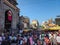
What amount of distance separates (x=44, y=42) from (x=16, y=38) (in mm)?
2917

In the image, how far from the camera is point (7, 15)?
30047 millimetres

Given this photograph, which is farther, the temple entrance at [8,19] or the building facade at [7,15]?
the temple entrance at [8,19]

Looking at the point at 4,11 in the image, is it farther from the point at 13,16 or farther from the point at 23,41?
the point at 23,41

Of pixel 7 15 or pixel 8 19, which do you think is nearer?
pixel 7 15

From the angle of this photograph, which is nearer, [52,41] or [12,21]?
[52,41]

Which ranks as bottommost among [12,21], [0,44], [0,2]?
[0,44]

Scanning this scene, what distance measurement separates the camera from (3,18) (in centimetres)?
2847

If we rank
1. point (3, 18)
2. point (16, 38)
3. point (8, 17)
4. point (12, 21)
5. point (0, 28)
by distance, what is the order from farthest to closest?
1. point (12, 21)
2. point (8, 17)
3. point (3, 18)
4. point (0, 28)
5. point (16, 38)

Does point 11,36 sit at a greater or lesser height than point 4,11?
lesser

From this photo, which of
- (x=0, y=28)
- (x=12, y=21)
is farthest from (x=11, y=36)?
(x=12, y=21)

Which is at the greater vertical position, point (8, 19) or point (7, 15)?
point (7, 15)

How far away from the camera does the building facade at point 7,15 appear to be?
27.8 m

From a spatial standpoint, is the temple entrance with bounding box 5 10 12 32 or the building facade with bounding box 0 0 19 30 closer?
the building facade with bounding box 0 0 19 30

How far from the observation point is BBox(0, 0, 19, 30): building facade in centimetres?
2778
